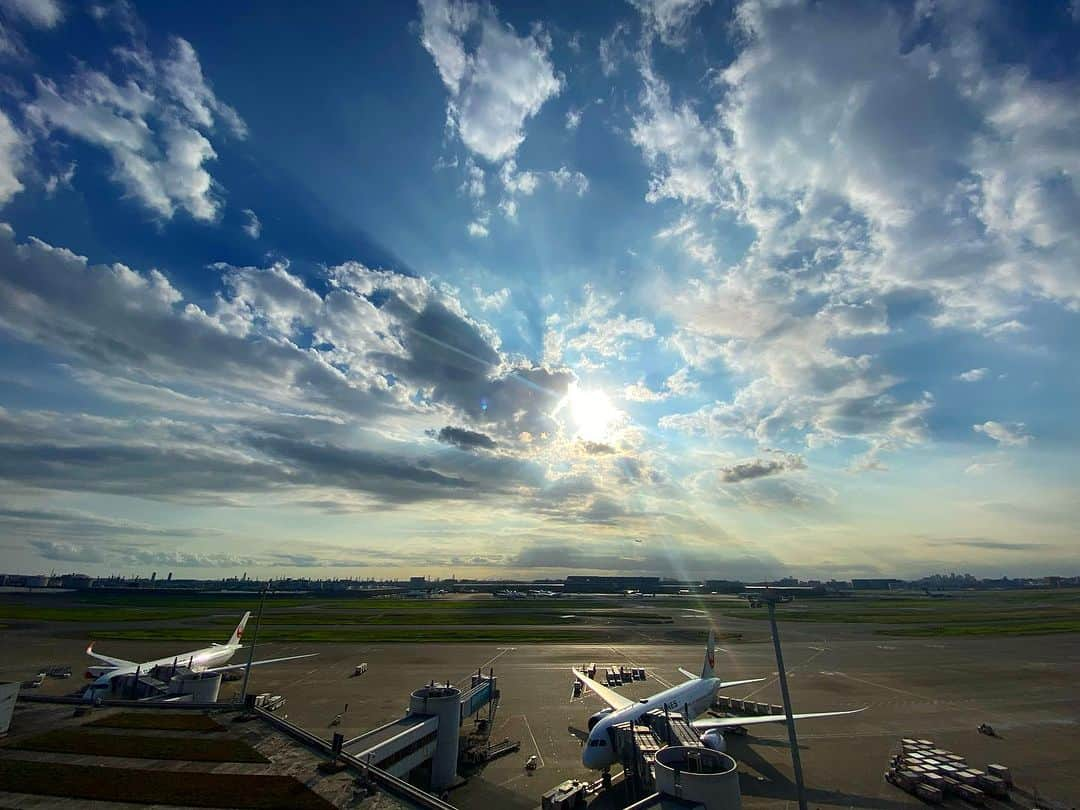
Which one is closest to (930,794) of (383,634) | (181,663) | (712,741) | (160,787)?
(712,741)

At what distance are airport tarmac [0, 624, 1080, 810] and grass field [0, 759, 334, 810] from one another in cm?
1621

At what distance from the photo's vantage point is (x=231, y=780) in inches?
1157

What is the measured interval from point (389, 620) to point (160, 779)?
511 ft

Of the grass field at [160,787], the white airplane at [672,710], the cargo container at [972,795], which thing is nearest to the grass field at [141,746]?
the grass field at [160,787]

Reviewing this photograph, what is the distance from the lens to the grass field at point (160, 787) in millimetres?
26703

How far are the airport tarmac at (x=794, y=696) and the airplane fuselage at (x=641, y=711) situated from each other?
3.50m

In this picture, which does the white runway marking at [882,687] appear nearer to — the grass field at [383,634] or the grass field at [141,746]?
the grass field at [383,634]

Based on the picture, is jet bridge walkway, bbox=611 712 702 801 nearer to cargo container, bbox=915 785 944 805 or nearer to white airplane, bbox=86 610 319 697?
cargo container, bbox=915 785 944 805

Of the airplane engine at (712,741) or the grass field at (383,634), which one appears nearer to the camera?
the airplane engine at (712,741)

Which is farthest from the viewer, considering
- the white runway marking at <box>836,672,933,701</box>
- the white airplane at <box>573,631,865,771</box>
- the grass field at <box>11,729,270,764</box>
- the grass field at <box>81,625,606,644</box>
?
the grass field at <box>81,625,606,644</box>

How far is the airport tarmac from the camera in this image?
42.7 meters

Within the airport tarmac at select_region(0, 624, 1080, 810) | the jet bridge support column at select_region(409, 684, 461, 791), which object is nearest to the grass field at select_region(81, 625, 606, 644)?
the airport tarmac at select_region(0, 624, 1080, 810)

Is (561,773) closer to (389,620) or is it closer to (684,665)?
(684,665)

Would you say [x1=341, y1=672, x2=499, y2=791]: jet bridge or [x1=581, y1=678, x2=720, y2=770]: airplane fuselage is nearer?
[x1=341, y1=672, x2=499, y2=791]: jet bridge
